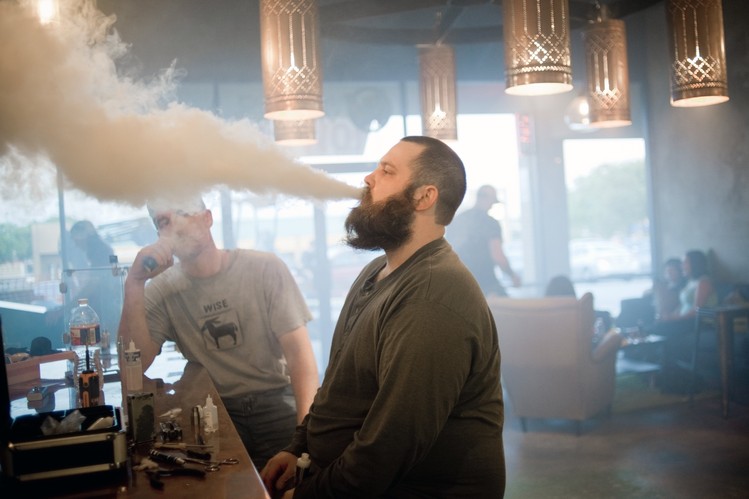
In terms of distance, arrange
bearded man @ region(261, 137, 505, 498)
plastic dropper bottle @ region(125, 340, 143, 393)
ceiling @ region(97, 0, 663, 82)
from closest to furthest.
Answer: bearded man @ region(261, 137, 505, 498)
plastic dropper bottle @ region(125, 340, 143, 393)
ceiling @ region(97, 0, 663, 82)

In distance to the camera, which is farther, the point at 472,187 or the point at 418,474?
the point at 472,187

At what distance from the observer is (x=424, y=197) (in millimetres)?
1991

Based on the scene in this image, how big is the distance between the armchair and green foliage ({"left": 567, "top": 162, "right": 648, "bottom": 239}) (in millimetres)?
3464

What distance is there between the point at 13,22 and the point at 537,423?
4.62 meters

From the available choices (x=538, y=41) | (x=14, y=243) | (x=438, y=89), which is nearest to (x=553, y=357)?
(x=438, y=89)

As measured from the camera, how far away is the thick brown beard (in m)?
1.96

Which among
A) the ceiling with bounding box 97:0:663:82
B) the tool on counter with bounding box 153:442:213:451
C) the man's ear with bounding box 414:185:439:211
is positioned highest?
the ceiling with bounding box 97:0:663:82

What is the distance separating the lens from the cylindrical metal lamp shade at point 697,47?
246 centimetres

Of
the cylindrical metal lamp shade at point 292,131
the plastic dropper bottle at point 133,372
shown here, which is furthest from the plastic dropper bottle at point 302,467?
the cylindrical metal lamp shade at point 292,131

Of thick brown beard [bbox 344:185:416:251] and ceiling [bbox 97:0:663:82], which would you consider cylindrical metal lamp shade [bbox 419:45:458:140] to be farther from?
thick brown beard [bbox 344:185:416:251]

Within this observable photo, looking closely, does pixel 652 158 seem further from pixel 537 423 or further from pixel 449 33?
pixel 449 33

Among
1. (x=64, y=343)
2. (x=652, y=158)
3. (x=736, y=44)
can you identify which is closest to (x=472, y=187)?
(x=652, y=158)

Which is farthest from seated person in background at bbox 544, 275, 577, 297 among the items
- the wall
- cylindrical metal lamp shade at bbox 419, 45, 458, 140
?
cylindrical metal lamp shade at bbox 419, 45, 458, 140

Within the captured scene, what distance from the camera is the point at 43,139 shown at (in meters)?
1.83
